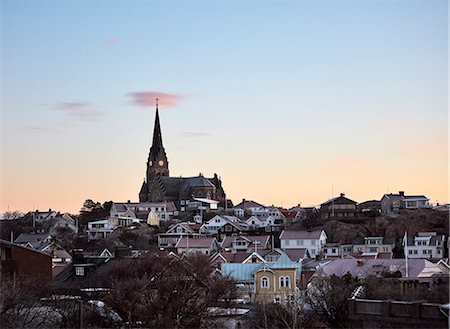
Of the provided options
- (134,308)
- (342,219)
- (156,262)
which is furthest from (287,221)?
(134,308)

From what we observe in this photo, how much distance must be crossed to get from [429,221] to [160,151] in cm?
5807

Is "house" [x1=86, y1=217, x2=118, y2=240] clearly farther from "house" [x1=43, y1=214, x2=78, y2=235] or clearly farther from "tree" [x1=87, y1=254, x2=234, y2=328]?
"tree" [x1=87, y1=254, x2=234, y2=328]

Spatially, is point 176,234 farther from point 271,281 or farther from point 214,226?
point 271,281

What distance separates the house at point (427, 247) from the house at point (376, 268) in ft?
58.4

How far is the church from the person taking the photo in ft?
366

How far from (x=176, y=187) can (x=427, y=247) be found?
54.9 m

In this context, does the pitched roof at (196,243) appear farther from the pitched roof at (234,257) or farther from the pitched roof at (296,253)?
the pitched roof at (234,257)

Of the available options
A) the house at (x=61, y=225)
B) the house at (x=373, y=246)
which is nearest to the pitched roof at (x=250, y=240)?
the house at (x=373, y=246)

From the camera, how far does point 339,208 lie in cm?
8525

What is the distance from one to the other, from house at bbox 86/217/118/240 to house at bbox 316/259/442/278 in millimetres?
40453

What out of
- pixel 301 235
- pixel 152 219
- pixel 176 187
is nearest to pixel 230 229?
pixel 301 235

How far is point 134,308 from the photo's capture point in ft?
90.6

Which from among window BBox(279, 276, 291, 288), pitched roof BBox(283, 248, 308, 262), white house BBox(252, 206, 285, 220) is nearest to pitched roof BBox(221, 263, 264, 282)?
window BBox(279, 276, 291, 288)

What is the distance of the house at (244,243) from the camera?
2719 inches
